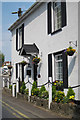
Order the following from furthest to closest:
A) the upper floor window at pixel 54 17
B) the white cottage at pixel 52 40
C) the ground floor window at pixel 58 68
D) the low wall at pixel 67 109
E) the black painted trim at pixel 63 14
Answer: the upper floor window at pixel 54 17 → the ground floor window at pixel 58 68 → the black painted trim at pixel 63 14 → the white cottage at pixel 52 40 → the low wall at pixel 67 109

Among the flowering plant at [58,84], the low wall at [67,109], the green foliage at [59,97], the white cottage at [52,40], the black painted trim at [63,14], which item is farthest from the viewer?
the flowering plant at [58,84]

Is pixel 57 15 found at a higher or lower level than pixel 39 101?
higher

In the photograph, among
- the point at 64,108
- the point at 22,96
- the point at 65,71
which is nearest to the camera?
the point at 64,108

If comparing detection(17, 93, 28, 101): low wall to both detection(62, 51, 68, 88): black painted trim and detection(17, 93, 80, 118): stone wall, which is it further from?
detection(62, 51, 68, 88): black painted trim

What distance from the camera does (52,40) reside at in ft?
38.3

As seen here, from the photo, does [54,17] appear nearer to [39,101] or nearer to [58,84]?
[58,84]

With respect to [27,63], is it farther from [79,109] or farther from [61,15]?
[79,109]

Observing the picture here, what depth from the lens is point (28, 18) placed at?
51.9 ft

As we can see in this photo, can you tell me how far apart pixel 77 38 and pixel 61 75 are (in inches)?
95.2

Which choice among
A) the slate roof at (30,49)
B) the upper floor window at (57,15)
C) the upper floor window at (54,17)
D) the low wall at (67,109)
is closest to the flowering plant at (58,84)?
the low wall at (67,109)

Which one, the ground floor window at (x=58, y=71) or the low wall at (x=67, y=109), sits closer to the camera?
the low wall at (x=67, y=109)

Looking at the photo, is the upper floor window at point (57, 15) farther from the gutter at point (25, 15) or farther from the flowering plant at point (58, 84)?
the flowering plant at point (58, 84)

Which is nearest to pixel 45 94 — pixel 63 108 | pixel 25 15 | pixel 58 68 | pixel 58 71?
pixel 58 71

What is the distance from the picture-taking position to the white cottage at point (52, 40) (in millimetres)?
9594
